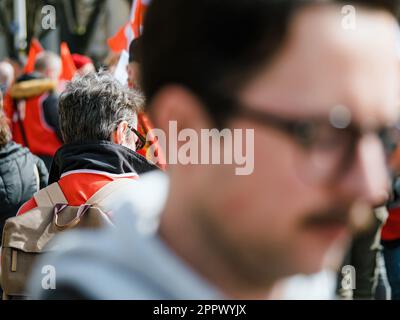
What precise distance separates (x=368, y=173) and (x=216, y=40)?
0.27 meters

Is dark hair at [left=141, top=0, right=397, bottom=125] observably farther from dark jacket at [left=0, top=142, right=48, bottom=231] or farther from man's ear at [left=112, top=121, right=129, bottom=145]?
dark jacket at [left=0, top=142, right=48, bottom=231]

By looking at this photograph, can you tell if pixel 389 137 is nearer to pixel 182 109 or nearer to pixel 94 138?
pixel 182 109

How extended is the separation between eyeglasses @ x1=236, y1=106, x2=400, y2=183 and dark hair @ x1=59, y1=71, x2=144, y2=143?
2108 mm

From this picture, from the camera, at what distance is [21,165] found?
436cm

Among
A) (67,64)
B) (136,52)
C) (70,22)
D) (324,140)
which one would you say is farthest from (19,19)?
(324,140)

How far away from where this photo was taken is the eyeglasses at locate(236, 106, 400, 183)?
1095 millimetres

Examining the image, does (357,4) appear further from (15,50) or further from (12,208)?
(15,50)

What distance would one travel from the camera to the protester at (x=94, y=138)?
119 inches

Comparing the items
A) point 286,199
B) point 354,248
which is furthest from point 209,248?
point 354,248

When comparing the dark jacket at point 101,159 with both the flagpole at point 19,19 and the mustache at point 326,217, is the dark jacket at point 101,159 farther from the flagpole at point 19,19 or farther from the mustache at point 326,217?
the flagpole at point 19,19

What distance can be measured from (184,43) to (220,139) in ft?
0.46

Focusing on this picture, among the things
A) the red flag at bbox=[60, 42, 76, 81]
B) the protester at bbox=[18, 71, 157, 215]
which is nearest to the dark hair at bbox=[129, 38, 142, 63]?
the protester at bbox=[18, 71, 157, 215]

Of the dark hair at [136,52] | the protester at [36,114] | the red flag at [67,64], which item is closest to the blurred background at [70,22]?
the red flag at [67,64]

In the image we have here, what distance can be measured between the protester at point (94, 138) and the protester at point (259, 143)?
6.00ft
